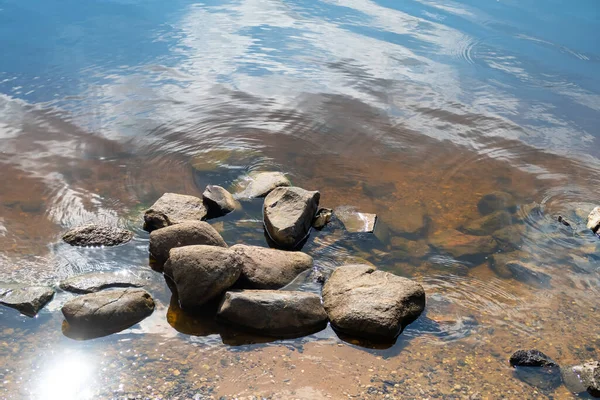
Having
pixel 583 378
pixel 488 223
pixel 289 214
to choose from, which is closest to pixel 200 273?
pixel 289 214

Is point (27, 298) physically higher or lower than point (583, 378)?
lower

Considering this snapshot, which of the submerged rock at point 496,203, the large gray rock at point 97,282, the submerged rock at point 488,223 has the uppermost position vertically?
the submerged rock at point 496,203

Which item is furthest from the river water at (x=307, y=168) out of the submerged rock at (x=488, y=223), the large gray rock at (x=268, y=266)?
the large gray rock at (x=268, y=266)

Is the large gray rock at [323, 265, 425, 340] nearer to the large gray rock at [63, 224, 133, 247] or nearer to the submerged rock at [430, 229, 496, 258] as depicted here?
the submerged rock at [430, 229, 496, 258]

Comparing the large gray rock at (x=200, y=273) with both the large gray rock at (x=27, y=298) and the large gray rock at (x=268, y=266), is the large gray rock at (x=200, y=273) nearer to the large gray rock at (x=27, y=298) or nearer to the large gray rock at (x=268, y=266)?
the large gray rock at (x=268, y=266)

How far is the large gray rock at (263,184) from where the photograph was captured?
688cm

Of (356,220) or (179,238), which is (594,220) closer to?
(356,220)

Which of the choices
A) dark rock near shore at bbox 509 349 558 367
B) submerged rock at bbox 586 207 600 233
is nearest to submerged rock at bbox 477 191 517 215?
submerged rock at bbox 586 207 600 233

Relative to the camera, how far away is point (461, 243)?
6.47 meters

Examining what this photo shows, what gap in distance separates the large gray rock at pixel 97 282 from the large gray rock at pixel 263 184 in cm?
197

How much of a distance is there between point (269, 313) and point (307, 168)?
3.32 m

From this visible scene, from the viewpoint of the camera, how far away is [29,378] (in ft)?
13.9

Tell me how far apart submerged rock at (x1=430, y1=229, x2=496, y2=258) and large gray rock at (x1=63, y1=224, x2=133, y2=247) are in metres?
3.49

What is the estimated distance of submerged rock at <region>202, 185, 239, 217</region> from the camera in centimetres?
643
